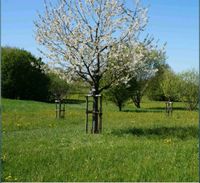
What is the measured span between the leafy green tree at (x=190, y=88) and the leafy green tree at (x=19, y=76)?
1888 centimetres

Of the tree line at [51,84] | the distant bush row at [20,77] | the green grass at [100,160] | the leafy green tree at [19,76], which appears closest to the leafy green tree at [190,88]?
the tree line at [51,84]

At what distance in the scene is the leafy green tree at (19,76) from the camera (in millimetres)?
58000

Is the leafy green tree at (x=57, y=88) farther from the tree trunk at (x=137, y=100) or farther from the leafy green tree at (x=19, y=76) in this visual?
the tree trunk at (x=137, y=100)

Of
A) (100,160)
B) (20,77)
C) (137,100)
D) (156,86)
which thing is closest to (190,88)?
(137,100)

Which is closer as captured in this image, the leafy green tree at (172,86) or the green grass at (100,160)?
the green grass at (100,160)

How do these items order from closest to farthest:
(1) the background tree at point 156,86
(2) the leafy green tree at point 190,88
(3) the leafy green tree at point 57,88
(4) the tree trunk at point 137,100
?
(2) the leafy green tree at point 190,88 < (4) the tree trunk at point 137,100 < (3) the leafy green tree at point 57,88 < (1) the background tree at point 156,86

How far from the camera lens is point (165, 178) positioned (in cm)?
774

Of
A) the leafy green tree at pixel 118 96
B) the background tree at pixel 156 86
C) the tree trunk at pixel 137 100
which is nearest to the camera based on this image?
the leafy green tree at pixel 118 96

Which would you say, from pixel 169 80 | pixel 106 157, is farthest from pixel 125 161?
pixel 169 80

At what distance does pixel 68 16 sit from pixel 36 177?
10020 millimetres

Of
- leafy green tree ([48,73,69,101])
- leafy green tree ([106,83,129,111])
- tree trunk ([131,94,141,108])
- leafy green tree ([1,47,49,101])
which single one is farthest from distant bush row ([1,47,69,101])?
leafy green tree ([106,83,129,111])

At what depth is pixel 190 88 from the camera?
50.5 metres

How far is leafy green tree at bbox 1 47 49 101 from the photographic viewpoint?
5800 cm

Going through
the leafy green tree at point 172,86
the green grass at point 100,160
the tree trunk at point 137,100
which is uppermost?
the leafy green tree at point 172,86
